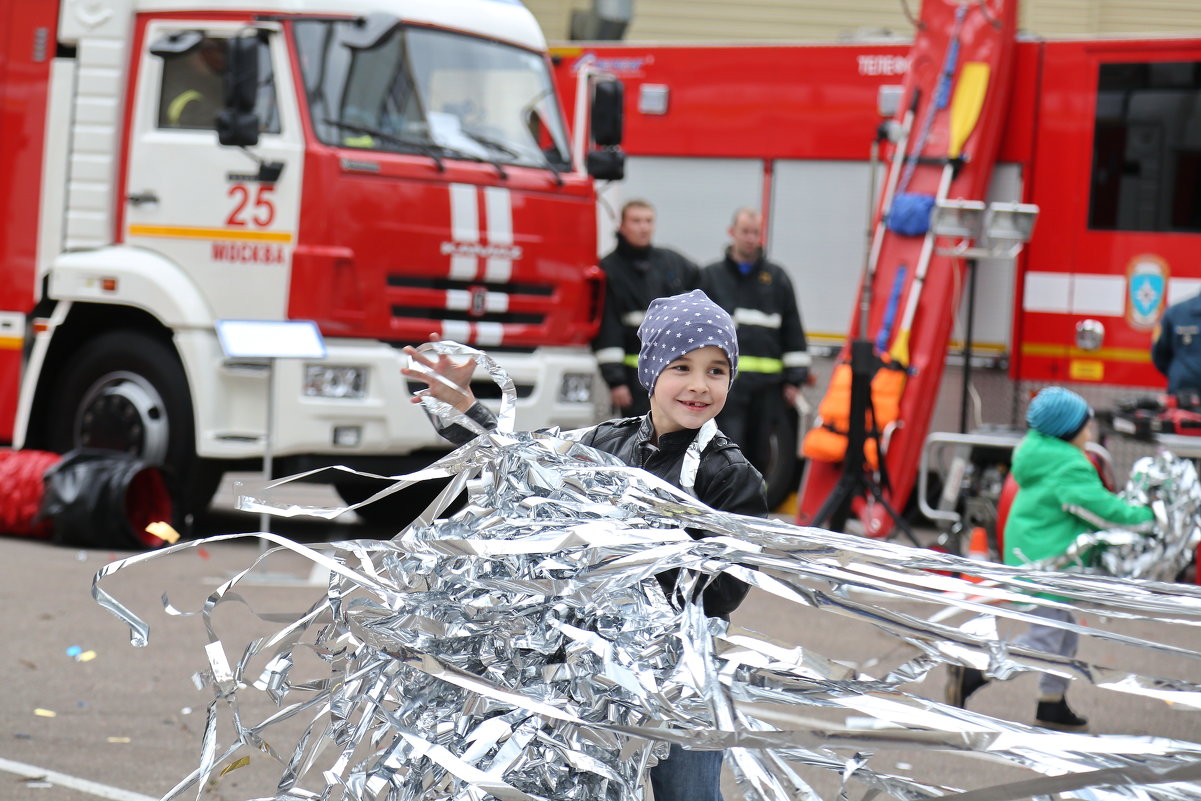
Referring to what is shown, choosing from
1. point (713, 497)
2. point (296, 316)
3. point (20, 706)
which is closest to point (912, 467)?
point (296, 316)

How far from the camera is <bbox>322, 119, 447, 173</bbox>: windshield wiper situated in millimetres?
9266

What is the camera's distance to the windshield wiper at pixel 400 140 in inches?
365

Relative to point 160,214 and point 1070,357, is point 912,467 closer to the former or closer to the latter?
point 1070,357

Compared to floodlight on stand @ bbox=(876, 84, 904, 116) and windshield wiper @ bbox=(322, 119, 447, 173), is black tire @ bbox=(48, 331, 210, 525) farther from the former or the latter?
floodlight on stand @ bbox=(876, 84, 904, 116)

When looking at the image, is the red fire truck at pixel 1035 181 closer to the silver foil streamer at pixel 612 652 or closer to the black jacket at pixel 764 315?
the black jacket at pixel 764 315

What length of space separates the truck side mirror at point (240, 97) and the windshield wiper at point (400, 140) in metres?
0.49

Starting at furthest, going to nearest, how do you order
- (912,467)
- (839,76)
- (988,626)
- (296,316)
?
1. (839,76)
2. (912,467)
3. (296,316)
4. (988,626)

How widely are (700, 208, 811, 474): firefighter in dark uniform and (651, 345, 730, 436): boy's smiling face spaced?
6.82 metres

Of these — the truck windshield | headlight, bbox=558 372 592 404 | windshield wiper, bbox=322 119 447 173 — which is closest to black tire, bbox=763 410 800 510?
headlight, bbox=558 372 592 404

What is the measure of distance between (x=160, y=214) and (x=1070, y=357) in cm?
569

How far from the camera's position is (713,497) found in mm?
3143

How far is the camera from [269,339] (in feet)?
28.0

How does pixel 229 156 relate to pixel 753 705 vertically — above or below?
above

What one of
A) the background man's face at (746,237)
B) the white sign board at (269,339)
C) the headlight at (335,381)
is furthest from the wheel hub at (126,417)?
the background man's face at (746,237)
